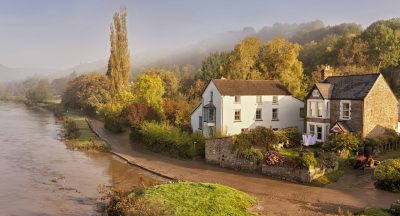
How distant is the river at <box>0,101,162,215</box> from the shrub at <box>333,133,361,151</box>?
48.8ft

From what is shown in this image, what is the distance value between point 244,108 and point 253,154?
11066 millimetres

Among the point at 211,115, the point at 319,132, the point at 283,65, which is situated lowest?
the point at 319,132

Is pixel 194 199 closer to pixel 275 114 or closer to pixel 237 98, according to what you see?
pixel 237 98

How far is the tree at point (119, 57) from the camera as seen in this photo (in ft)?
231

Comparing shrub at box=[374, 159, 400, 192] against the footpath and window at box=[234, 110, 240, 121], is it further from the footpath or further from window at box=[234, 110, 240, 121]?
window at box=[234, 110, 240, 121]

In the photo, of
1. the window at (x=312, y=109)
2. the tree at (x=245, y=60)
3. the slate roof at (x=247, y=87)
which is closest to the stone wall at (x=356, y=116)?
the window at (x=312, y=109)

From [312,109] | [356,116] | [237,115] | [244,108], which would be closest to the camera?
[356,116]

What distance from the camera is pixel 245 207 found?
21.3 meters

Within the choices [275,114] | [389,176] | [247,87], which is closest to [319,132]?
[275,114]

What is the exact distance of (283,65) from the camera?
183ft

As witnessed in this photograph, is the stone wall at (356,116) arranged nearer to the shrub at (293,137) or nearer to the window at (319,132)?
the window at (319,132)

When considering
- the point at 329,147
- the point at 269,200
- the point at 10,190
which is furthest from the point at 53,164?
the point at 329,147

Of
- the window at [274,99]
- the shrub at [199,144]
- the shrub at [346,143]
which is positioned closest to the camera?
the shrub at [346,143]

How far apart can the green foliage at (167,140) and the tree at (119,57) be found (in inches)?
978
